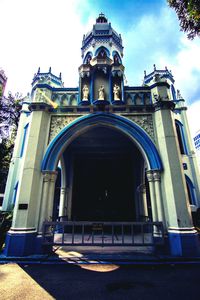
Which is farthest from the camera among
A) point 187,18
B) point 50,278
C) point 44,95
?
point 44,95

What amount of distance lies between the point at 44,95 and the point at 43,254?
7056 millimetres

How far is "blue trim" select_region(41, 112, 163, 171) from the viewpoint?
22.0 feet

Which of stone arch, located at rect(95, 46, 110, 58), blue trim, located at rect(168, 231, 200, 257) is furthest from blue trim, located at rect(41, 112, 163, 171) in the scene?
stone arch, located at rect(95, 46, 110, 58)

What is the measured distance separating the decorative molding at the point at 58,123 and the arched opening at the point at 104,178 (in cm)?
212

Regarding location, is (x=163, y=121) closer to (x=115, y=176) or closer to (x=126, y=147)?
(x=126, y=147)

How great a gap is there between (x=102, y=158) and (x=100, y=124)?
417 centimetres

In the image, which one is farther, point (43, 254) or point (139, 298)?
point (43, 254)

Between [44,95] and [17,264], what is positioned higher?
[44,95]

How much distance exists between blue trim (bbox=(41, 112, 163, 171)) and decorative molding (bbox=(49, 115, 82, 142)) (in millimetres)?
252

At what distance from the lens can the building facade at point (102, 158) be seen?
588 centimetres

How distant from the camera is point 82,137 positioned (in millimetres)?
9312

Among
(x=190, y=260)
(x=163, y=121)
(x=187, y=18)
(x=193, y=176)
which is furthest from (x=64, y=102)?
(x=193, y=176)

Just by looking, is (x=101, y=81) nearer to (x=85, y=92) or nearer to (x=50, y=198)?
(x=85, y=92)

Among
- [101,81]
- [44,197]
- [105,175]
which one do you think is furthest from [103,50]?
[44,197]
